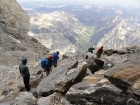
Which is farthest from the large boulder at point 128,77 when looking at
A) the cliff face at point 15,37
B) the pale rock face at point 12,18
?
the pale rock face at point 12,18

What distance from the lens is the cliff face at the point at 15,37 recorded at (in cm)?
5587

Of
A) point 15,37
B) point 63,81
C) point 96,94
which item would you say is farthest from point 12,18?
point 96,94

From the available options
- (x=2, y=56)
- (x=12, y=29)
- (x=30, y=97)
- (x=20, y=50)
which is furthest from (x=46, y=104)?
(x=12, y=29)

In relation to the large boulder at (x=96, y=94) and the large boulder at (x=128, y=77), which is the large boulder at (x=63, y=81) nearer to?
the large boulder at (x=96, y=94)

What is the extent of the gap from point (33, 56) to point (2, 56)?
832 centimetres

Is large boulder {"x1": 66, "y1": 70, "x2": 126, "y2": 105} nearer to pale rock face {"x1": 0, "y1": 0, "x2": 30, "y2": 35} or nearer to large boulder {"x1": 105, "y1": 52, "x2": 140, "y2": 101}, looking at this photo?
large boulder {"x1": 105, "y1": 52, "x2": 140, "y2": 101}

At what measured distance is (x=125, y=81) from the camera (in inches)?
589

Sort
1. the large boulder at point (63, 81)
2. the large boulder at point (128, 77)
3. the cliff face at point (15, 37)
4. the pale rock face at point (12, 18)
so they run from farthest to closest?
the pale rock face at point (12, 18)
the cliff face at point (15, 37)
the large boulder at point (63, 81)
the large boulder at point (128, 77)

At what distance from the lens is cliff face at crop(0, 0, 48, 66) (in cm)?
5587

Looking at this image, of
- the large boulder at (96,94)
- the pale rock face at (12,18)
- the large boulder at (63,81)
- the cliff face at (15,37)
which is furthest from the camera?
the pale rock face at (12,18)

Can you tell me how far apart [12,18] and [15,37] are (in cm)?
569

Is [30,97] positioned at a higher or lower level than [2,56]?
higher

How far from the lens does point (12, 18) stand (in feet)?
206

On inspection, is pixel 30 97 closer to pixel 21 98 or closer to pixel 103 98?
pixel 21 98
